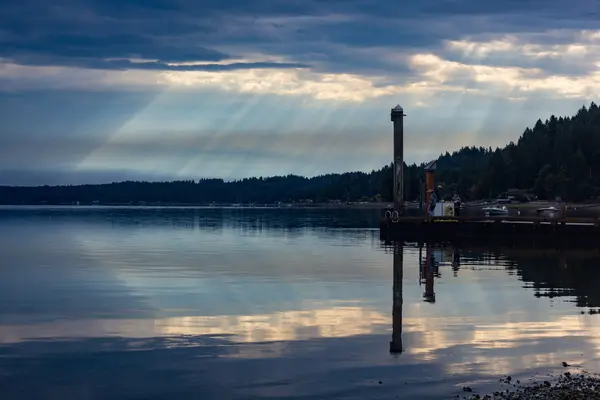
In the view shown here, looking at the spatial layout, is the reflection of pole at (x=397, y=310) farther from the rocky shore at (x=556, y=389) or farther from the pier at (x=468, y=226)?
the pier at (x=468, y=226)

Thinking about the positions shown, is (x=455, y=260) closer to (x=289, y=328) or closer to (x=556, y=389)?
(x=289, y=328)

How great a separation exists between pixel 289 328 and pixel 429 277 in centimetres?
1791

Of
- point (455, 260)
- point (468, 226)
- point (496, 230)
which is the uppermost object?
point (468, 226)

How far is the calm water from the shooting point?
64.7 ft

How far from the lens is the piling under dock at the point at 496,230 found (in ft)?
230

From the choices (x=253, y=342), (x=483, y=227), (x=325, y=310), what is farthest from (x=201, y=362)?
(x=483, y=227)

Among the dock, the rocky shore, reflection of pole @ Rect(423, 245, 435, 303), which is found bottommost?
the rocky shore

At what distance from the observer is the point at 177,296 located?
35.4 meters

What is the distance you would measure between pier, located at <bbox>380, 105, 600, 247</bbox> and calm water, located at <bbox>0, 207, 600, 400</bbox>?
63.5 ft

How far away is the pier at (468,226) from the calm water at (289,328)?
1936cm

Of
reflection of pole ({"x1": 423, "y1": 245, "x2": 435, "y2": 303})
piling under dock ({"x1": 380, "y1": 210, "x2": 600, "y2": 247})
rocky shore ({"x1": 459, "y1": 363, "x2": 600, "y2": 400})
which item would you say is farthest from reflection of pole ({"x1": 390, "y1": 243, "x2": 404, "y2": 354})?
piling under dock ({"x1": 380, "y1": 210, "x2": 600, "y2": 247})

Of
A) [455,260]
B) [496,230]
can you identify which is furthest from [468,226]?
[455,260]

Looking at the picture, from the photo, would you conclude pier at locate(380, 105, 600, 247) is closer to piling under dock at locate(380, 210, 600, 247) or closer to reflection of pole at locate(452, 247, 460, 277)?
piling under dock at locate(380, 210, 600, 247)

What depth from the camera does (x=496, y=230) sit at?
76250 millimetres
